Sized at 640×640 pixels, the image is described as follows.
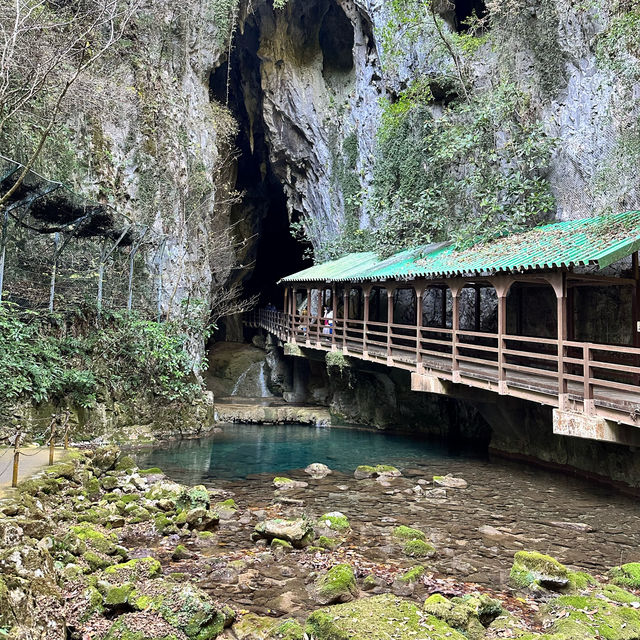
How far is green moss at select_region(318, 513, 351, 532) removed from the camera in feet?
26.9

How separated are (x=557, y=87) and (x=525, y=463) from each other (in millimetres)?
11625

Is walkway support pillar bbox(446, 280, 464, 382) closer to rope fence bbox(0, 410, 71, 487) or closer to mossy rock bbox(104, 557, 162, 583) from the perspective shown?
mossy rock bbox(104, 557, 162, 583)

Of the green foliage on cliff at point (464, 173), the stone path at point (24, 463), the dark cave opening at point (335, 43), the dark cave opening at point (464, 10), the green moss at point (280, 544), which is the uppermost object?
the dark cave opening at point (335, 43)

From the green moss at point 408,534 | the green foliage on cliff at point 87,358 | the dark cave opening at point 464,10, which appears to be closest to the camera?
the green moss at point 408,534

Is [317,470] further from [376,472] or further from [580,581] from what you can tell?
[580,581]

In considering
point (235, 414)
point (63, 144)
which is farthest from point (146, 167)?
point (235, 414)

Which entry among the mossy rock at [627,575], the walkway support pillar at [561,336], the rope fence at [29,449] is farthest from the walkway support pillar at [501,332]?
the rope fence at [29,449]

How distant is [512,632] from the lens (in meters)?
5.03

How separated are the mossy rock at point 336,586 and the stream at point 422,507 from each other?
0.99 ft

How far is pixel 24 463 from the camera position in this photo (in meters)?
8.64

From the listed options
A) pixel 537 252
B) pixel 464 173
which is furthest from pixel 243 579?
pixel 464 173

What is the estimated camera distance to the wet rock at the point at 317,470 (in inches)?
476

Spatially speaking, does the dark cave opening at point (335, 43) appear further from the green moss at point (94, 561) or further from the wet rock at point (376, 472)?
the green moss at point (94, 561)

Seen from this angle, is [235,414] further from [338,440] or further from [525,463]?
[525,463]
